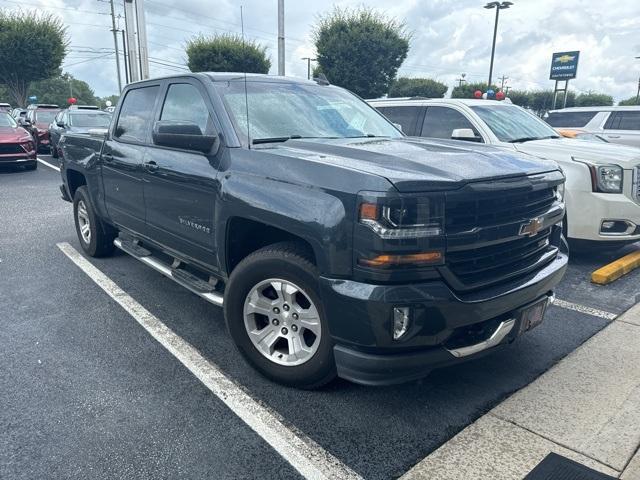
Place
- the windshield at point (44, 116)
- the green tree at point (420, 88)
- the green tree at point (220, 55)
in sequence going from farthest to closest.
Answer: the green tree at point (420, 88) < the green tree at point (220, 55) < the windshield at point (44, 116)

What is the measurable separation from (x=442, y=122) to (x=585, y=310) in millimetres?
3166

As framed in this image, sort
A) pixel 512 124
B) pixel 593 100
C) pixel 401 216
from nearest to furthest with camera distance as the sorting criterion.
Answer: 1. pixel 401 216
2. pixel 512 124
3. pixel 593 100

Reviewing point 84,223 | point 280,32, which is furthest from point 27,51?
point 84,223

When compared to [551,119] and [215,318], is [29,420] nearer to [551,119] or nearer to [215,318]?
[215,318]

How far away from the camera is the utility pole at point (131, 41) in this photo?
14.9m

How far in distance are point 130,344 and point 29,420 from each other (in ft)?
3.10

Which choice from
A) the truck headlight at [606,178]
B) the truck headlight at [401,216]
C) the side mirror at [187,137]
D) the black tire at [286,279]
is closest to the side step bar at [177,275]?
the black tire at [286,279]

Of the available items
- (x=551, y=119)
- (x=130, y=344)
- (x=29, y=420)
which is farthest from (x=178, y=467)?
(x=551, y=119)

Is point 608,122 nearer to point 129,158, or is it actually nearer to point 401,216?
point 129,158

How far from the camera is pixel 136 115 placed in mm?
4418

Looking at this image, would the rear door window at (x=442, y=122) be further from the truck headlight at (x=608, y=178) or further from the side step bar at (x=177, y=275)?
the side step bar at (x=177, y=275)

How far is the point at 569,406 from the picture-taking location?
2785 millimetres

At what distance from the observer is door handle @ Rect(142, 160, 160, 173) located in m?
3.82

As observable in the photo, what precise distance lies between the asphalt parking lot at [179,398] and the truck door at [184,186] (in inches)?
27.9
